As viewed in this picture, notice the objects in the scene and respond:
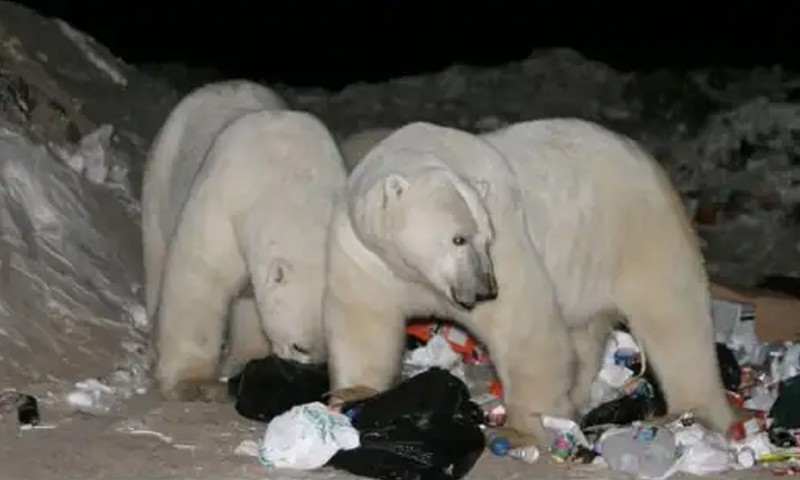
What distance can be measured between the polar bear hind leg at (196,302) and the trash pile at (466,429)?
0.52 feet

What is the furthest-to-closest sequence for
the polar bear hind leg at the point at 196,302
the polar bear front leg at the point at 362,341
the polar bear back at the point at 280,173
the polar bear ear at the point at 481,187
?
the polar bear hind leg at the point at 196,302 → the polar bear back at the point at 280,173 → the polar bear front leg at the point at 362,341 → the polar bear ear at the point at 481,187

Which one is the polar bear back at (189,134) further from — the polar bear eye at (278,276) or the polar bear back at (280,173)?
the polar bear eye at (278,276)

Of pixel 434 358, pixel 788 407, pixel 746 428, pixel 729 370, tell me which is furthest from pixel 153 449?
pixel 729 370

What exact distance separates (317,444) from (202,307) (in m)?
1.17

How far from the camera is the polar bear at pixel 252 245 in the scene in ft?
19.1

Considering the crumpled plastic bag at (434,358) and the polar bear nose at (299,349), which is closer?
the polar bear nose at (299,349)

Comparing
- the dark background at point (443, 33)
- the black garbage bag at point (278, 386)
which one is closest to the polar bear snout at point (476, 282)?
the black garbage bag at point (278, 386)

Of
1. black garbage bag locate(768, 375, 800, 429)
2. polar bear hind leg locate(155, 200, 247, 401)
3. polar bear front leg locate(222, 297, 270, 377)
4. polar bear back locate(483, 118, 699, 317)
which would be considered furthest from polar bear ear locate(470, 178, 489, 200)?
polar bear front leg locate(222, 297, 270, 377)

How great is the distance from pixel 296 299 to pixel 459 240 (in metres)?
0.96

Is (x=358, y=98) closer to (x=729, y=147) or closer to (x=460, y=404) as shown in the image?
(x=729, y=147)

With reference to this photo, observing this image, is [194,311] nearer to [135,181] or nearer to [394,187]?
[394,187]

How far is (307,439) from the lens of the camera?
5.16 metres

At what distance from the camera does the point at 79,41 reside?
38.7ft

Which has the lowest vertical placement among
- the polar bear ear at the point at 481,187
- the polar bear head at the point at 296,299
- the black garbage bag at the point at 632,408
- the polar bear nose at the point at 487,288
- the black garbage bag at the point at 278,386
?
the black garbage bag at the point at 632,408
